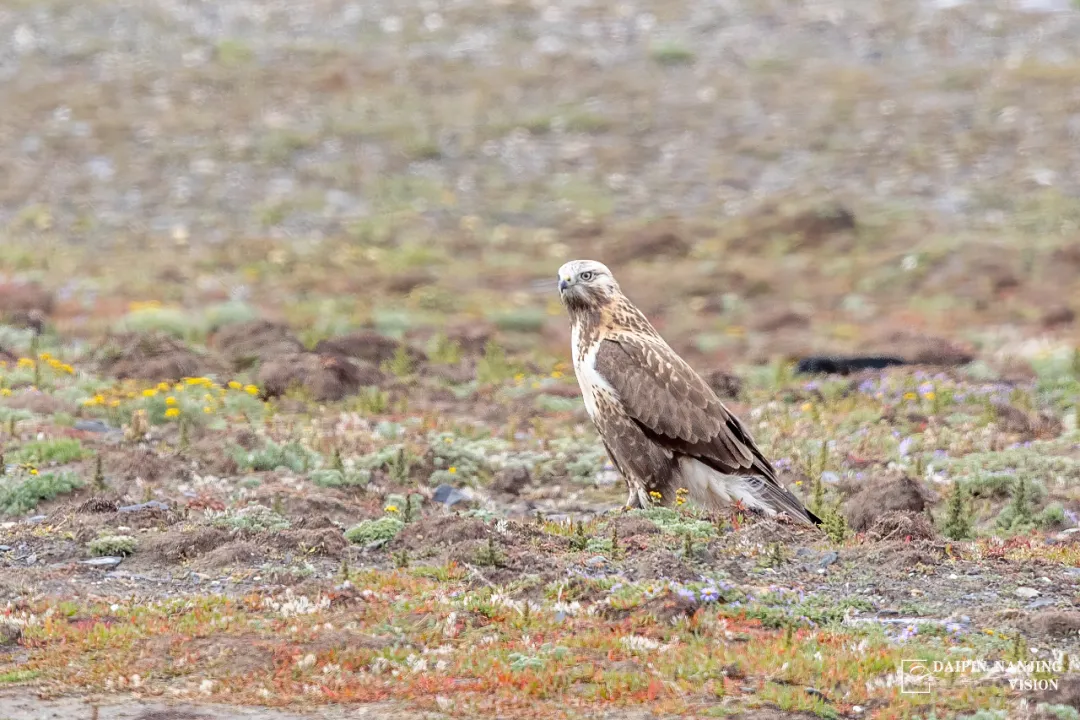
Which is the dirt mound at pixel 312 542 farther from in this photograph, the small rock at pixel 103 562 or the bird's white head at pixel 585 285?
the bird's white head at pixel 585 285

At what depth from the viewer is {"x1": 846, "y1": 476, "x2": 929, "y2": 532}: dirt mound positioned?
11664 millimetres

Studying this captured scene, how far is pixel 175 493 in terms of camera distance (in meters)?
12.1

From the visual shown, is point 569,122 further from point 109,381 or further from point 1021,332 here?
point 109,381

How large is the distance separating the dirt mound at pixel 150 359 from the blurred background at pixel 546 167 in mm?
2122

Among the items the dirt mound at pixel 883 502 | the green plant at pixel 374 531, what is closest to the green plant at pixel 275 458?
the green plant at pixel 374 531

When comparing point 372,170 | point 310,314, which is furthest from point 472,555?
point 372,170

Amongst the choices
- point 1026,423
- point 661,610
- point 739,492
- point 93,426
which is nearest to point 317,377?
point 93,426

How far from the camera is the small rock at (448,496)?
41.8 ft

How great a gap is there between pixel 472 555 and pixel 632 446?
210 centimetres

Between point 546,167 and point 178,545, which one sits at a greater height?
point 178,545

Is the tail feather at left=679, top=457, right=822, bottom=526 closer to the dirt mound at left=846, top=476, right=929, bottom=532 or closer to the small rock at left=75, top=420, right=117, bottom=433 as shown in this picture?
the dirt mound at left=846, top=476, right=929, bottom=532

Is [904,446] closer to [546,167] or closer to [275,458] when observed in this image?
[275,458]

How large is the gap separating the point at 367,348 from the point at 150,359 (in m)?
2.96

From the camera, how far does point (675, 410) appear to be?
37.2 feet
